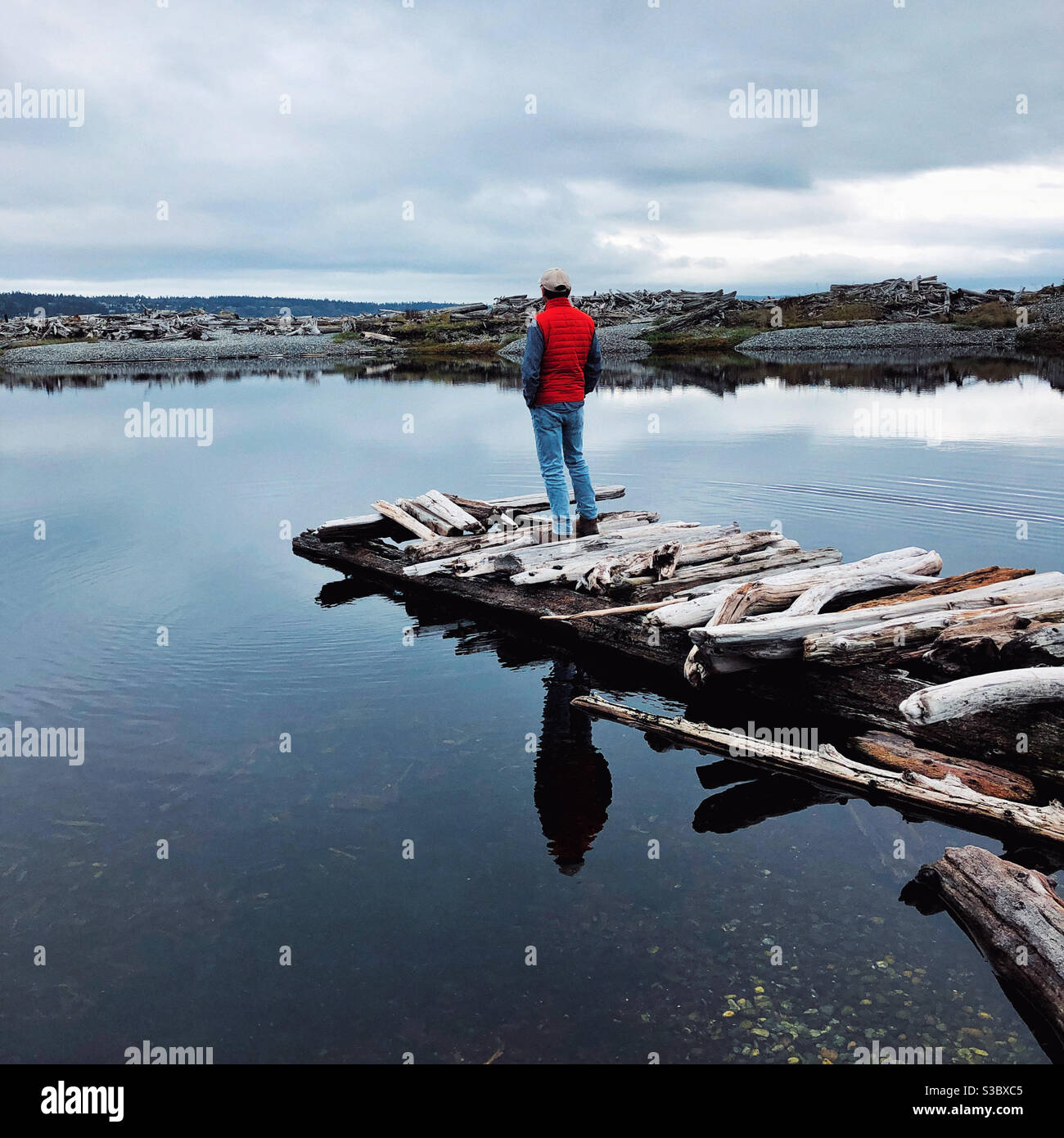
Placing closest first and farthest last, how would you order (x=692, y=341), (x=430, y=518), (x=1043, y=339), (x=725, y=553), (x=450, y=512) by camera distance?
(x=725, y=553) → (x=450, y=512) → (x=430, y=518) → (x=1043, y=339) → (x=692, y=341)

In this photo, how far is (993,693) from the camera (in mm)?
7926

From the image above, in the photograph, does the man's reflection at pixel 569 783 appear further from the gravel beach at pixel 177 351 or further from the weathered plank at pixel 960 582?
the gravel beach at pixel 177 351

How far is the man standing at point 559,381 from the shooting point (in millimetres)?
13477

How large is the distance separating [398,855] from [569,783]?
1.77m

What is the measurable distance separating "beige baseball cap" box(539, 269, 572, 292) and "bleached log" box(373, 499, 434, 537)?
442 cm

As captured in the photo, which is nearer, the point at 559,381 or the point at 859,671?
the point at 859,671

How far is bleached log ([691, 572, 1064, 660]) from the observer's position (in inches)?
370

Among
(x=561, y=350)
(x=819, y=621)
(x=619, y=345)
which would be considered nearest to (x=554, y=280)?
(x=561, y=350)

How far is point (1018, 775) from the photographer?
307 inches

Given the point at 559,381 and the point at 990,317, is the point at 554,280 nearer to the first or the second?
the point at 559,381

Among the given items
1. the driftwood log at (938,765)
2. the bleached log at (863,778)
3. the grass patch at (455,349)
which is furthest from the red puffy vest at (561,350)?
the grass patch at (455,349)

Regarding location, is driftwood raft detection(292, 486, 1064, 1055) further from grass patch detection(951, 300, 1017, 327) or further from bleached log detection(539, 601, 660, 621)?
grass patch detection(951, 300, 1017, 327)
